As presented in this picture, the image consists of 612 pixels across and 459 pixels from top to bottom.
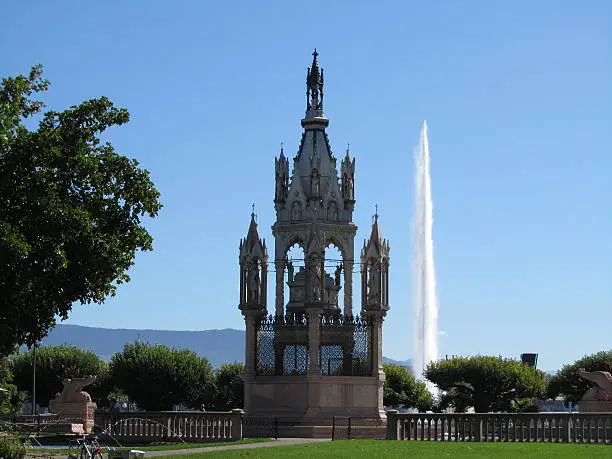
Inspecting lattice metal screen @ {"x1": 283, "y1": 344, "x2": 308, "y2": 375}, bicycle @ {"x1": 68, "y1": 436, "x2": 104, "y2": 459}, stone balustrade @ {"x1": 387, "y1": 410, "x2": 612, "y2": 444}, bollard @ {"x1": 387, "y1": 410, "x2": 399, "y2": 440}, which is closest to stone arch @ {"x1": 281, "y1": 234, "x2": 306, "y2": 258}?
lattice metal screen @ {"x1": 283, "y1": 344, "x2": 308, "y2": 375}

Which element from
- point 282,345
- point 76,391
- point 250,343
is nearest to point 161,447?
point 250,343

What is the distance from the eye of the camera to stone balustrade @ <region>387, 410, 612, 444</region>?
4906cm

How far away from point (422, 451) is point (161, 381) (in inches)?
2043

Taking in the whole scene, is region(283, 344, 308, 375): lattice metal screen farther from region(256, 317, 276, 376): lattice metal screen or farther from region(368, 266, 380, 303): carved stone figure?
region(368, 266, 380, 303): carved stone figure

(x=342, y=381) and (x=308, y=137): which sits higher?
(x=308, y=137)

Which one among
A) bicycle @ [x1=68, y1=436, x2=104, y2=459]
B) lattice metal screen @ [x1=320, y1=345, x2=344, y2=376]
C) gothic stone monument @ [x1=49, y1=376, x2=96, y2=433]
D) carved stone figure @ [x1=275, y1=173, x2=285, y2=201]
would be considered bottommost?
bicycle @ [x1=68, y1=436, x2=104, y2=459]

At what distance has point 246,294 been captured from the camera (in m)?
58.6

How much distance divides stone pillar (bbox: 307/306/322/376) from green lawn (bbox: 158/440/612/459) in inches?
406

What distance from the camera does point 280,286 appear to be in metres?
59.4

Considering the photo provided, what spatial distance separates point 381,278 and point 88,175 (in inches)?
787

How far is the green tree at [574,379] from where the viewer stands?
87.3 m

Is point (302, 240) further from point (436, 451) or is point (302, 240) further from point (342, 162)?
point (436, 451)

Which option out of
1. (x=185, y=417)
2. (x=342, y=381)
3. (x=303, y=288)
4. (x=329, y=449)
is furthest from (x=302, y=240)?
(x=329, y=449)

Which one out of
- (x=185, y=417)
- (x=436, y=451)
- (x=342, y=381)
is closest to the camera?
(x=436, y=451)
